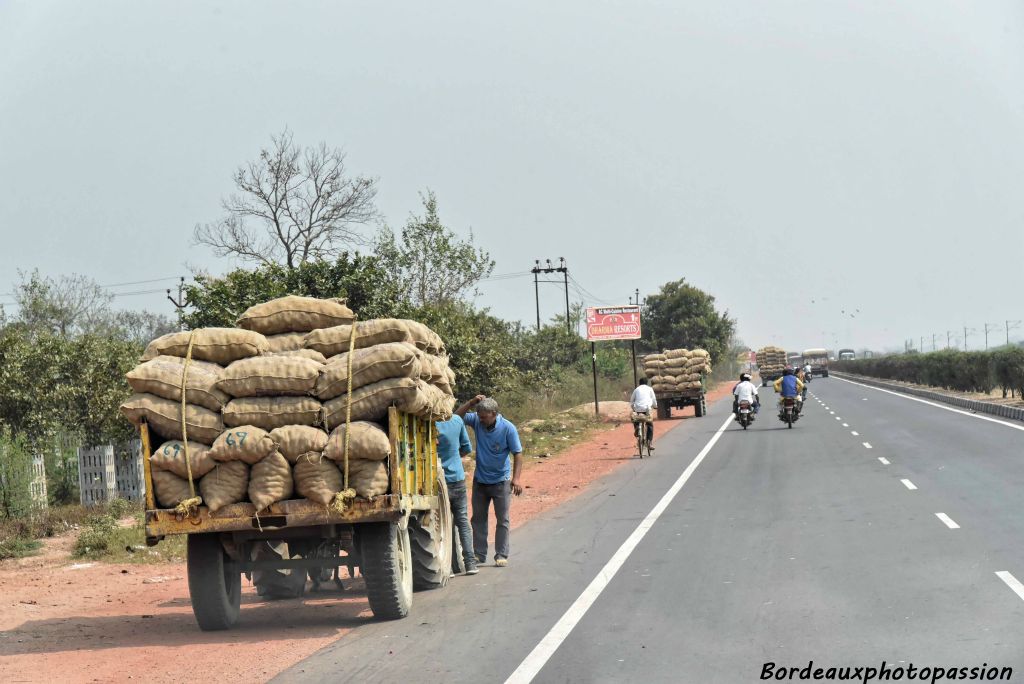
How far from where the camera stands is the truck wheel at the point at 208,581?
10281 mm

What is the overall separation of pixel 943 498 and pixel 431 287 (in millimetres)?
34696

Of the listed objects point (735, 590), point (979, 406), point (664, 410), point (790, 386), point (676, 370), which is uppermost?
point (676, 370)

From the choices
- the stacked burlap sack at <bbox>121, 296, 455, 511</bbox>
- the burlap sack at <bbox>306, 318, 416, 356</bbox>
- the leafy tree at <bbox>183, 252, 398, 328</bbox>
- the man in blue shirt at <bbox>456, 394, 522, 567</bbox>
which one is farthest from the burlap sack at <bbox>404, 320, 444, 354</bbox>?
the leafy tree at <bbox>183, 252, 398, 328</bbox>

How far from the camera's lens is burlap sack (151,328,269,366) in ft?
33.6

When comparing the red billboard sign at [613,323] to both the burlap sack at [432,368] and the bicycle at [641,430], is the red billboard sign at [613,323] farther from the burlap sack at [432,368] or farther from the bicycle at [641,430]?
the burlap sack at [432,368]

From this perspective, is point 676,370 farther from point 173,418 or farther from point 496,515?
point 173,418

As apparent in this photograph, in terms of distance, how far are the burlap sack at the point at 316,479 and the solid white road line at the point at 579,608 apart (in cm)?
A: 202

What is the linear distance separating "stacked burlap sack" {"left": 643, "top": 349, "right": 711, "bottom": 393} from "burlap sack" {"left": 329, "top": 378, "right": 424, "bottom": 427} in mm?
38213

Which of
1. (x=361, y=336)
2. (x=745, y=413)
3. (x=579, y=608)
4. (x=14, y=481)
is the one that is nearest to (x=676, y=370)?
(x=745, y=413)

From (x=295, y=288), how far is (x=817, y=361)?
95.8 metres

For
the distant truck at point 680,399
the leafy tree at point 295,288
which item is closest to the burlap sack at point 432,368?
the leafy tree at point 295,288

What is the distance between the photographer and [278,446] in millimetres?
9703

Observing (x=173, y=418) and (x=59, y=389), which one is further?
(x=59, y=389)

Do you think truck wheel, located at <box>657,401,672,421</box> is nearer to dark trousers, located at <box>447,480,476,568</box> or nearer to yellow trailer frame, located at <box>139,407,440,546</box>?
dark trousers, located at <box>447,480,476,568</box>
